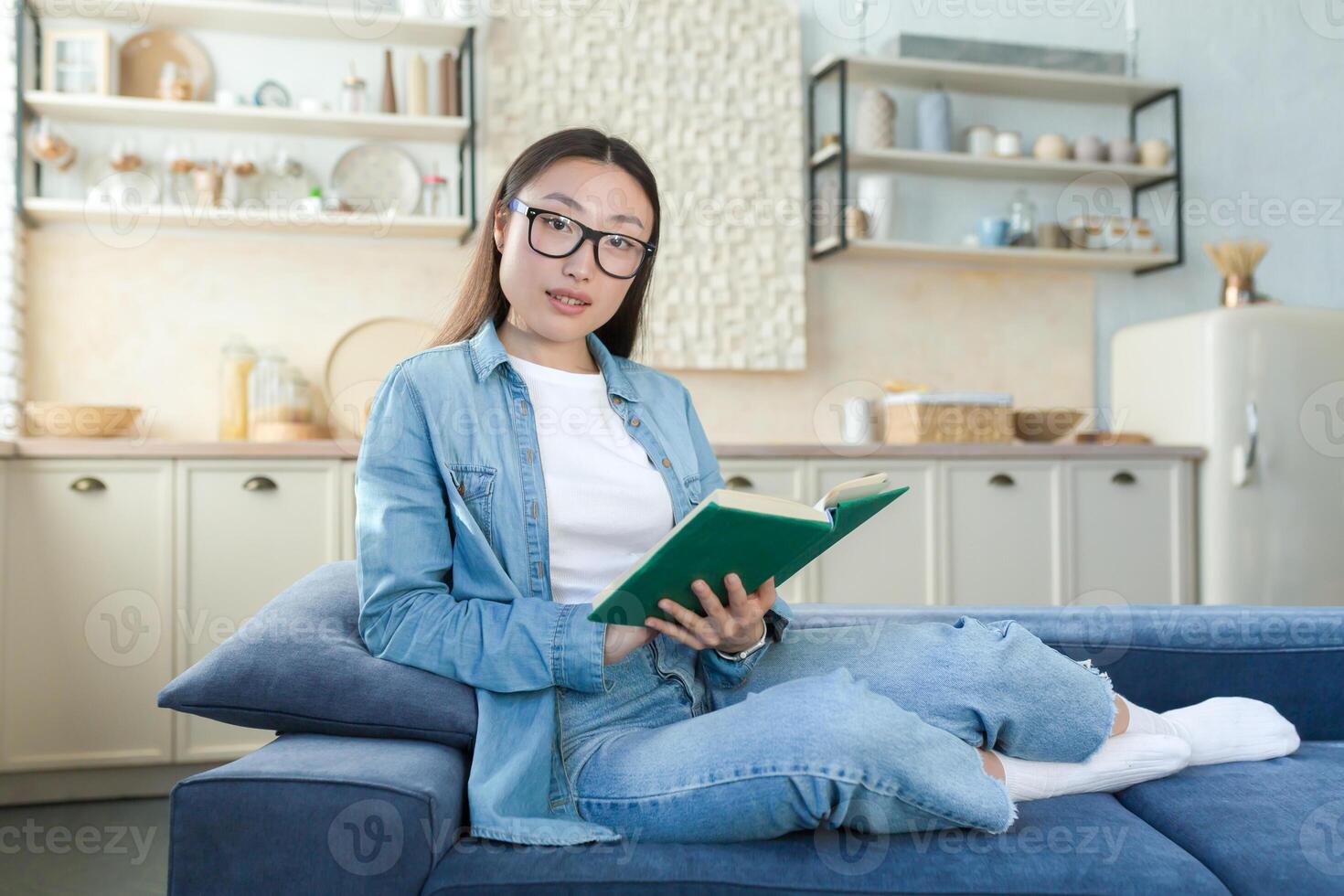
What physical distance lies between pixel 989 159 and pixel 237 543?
104 inches

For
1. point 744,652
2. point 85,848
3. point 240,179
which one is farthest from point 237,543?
point 744,652

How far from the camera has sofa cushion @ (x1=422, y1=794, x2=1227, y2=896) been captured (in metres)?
1.05

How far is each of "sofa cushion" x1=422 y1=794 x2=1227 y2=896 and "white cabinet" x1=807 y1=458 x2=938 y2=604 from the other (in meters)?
1.97

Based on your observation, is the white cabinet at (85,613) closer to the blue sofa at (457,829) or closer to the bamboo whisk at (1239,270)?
the blue sofa at (457,829)

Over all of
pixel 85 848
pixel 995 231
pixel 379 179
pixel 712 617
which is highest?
pixel 379 179

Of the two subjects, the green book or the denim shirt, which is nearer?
the green book

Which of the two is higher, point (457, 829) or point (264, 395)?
point (264, 395)

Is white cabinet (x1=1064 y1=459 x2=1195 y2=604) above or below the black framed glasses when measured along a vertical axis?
below

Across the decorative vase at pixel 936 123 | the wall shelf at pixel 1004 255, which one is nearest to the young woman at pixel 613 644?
the wall shelf at pixel 1004 255

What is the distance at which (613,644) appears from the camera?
1202 mm

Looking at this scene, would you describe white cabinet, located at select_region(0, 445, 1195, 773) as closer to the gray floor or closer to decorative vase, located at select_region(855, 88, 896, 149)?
the gray floor

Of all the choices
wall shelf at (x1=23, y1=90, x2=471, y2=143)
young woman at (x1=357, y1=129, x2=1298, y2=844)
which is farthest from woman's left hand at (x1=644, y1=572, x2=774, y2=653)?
wall shelf at (x1=23, y1=90, x2=471, y2=143)

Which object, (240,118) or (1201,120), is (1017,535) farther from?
(240,118)

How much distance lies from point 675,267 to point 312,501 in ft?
4.65
